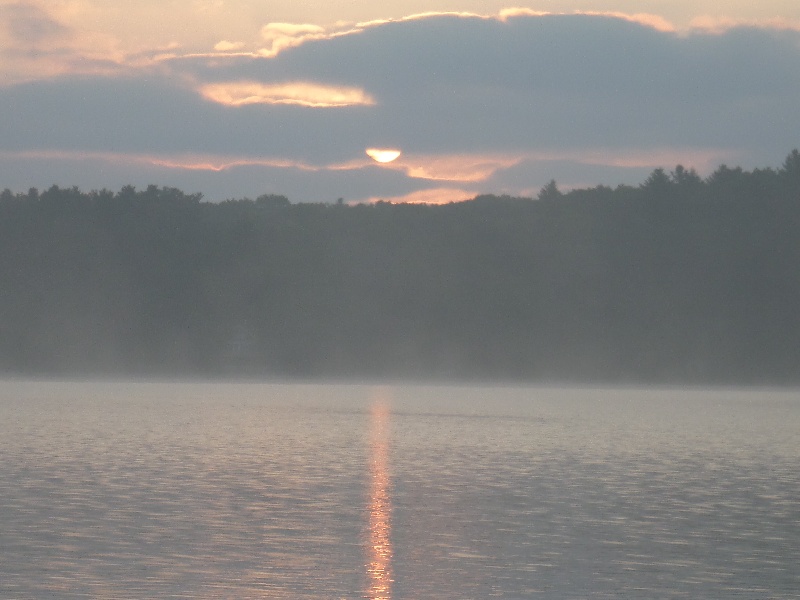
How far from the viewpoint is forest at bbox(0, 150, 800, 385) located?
438ft

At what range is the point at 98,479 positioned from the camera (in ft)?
101

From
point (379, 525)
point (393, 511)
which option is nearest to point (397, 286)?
point (393, 511)

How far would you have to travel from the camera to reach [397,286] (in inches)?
5861

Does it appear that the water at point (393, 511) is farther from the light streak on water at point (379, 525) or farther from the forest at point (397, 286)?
the forest at point (397, 286)

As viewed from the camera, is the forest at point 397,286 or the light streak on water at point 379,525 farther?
the forest at point 397,286

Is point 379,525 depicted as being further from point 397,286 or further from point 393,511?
point 397,286

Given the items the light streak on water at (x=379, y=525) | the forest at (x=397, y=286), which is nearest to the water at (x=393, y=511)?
the light streak on water at (x=379, y=525)

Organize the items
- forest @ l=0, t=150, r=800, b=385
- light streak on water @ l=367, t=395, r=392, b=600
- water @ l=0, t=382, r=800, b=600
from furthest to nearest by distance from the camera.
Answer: forest @ l=0, t=150, r=800, b=385 → water @ l=0, t=382, r=800, b=600 → light streak on water @ l=367, t=395, r=392, b=600

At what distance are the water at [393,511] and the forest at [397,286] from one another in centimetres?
8177

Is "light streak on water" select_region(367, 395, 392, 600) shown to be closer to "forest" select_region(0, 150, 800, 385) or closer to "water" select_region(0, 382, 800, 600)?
"water" select_region(0, 382, 800, 600)

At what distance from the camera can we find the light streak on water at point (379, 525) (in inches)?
738

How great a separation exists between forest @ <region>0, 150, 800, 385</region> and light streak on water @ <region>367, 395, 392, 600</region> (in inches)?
3599

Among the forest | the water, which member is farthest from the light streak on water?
the forest

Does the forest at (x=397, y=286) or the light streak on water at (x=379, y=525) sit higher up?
the forest at (x=397, y=286)
